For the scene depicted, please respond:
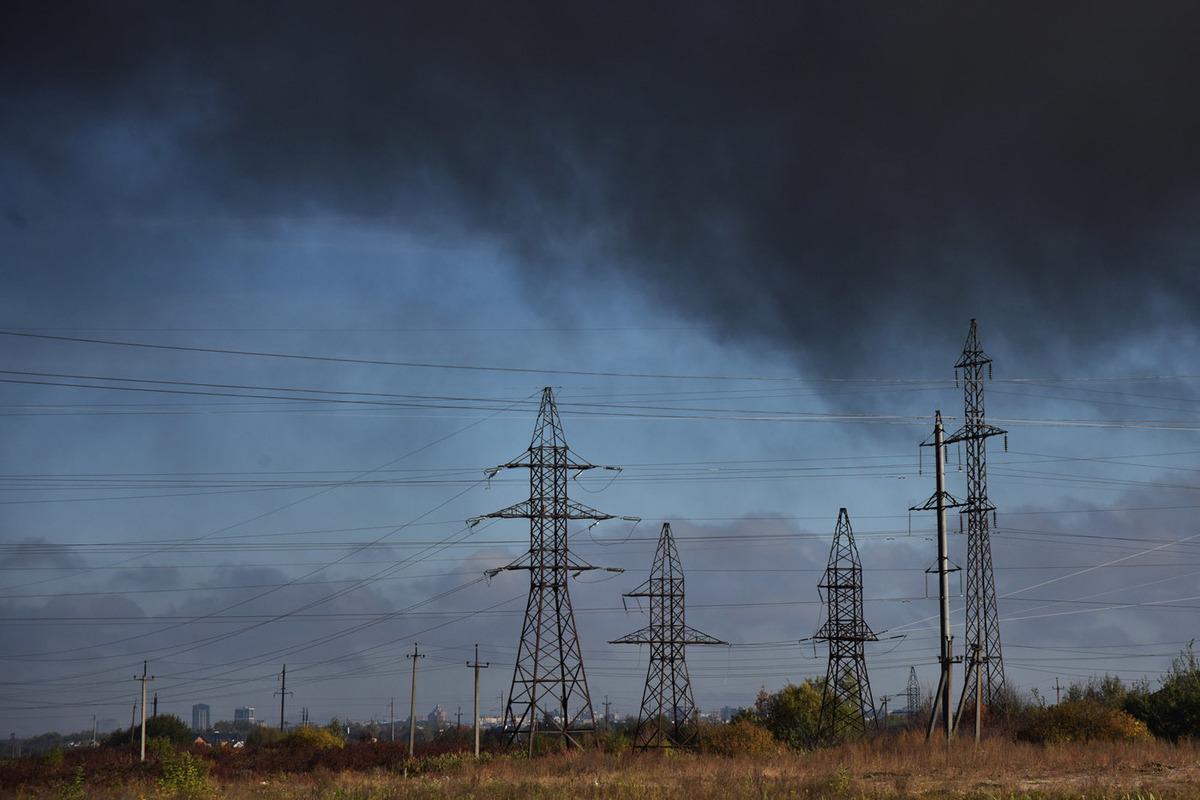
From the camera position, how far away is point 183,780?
46781 mm

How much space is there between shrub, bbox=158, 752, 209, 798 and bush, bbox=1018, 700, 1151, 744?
1421 inches

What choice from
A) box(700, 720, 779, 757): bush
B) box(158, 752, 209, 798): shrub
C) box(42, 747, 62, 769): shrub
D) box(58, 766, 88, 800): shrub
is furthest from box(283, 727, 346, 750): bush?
box(58, 766, 88, 800): shrub

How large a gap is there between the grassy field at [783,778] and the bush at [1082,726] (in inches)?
165

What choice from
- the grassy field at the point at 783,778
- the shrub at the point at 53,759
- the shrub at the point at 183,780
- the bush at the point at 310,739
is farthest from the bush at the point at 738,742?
the shrub at the point at 53,759

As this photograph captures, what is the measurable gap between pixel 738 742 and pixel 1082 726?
669 inches

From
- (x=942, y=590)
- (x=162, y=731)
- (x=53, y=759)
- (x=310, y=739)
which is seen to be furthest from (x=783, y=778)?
(x=162, y=731)

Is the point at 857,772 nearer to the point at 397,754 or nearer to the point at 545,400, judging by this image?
the point at 545,400

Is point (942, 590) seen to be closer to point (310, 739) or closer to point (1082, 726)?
point (1082, 726)

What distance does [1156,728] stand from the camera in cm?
5988

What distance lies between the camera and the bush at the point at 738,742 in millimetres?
60062

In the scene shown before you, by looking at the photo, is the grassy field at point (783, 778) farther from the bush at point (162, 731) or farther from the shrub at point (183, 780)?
the bush at point (162, 731)

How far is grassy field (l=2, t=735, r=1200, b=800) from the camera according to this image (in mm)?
34812

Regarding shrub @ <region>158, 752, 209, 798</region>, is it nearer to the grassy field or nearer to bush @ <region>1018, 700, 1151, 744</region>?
the grassy field

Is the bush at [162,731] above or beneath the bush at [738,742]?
beneath
